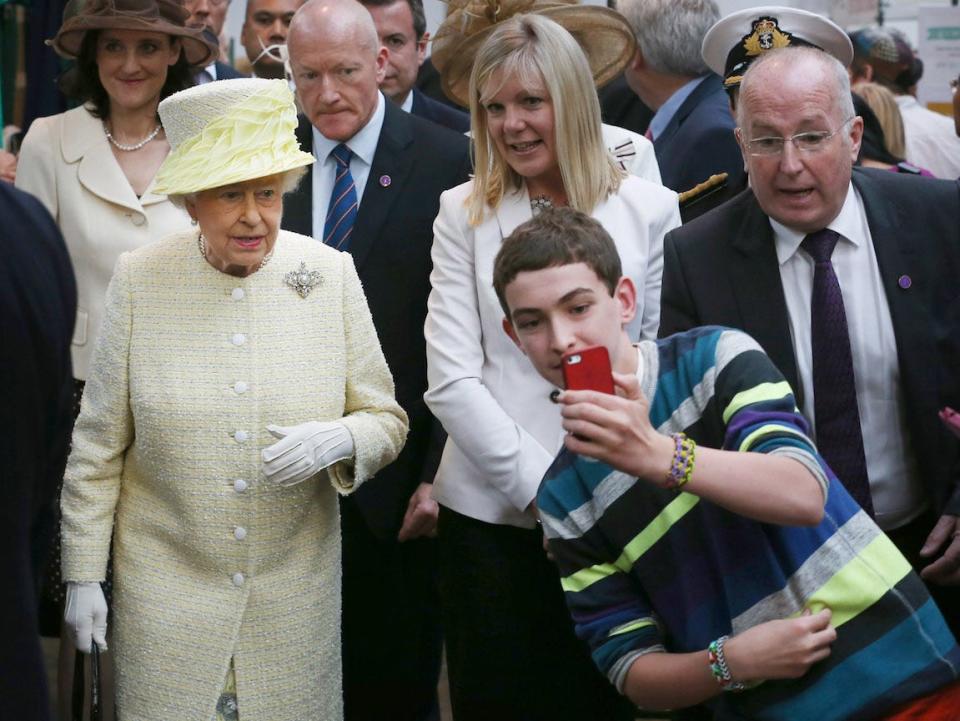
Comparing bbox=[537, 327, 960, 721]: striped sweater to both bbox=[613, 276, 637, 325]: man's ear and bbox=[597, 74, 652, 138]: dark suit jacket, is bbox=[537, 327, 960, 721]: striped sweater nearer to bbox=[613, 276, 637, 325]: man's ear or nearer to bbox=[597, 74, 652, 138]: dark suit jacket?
bbox=[613, 276, 637, 325]: man's ear

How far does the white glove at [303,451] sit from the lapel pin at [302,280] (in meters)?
0.31

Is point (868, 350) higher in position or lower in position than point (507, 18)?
lower

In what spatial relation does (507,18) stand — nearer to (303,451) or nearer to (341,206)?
(341,206)

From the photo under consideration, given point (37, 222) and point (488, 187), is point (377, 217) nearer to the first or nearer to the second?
point (488, 187)

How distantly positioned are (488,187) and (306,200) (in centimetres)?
75

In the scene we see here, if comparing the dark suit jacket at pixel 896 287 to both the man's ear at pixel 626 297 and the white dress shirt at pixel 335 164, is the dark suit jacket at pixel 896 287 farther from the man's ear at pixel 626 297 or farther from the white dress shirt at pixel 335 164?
the white dress shirt at pixel 335 164

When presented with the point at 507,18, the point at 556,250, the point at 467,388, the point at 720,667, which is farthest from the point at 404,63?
the point at 720,667

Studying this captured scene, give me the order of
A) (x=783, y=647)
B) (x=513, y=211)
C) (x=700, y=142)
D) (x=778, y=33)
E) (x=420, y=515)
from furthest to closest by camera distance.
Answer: (x=700, y=142) → (x=420, y=515) → (x=778, y=33) → (x=513, y=211) → (x=783, y=647)

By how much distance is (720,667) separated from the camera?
279cm

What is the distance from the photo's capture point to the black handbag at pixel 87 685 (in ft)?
13.0

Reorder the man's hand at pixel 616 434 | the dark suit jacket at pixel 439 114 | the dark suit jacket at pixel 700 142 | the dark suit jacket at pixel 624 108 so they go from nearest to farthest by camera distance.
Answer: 1. the man's hand at pixel 616 434
2. the dark suit jacket at pixel 700 142
3. the dark suit jacket at pixel 439 114
4. the dark suit jacket at pixel 624 108

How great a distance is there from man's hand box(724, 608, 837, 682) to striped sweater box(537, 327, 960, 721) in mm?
39

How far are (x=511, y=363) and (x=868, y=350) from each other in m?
0.85

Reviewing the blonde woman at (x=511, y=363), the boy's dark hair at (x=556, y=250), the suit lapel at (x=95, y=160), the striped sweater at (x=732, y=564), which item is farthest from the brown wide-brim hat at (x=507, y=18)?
the striped sweater at (x=732, y=564)
